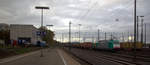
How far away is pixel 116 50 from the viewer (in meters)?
51.3

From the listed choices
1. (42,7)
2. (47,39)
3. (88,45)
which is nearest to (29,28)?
(47,39)

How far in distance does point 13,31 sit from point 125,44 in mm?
52921

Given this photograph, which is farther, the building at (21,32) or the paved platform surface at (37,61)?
the building at (21,32)

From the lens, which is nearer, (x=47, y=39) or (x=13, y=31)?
(x=13, y=31)

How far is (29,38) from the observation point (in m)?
90.2

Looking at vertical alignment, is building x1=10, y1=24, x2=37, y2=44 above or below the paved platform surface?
above

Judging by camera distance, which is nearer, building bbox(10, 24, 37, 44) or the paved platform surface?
the paved platform surface

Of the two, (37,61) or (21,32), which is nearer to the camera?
(37,61)

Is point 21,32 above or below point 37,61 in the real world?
above

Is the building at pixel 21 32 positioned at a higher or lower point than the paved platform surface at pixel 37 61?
higher

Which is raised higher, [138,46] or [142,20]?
[142,20]

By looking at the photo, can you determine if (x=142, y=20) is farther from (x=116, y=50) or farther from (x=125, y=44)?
(x=116, y=50)

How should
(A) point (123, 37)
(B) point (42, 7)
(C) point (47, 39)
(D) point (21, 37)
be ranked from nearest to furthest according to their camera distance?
(B) point (42, 7)
(A) point (123, 37)
(D) point (21, 37)
(C) point (47, 39)

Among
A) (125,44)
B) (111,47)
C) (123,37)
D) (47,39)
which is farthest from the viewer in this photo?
(47,39)
